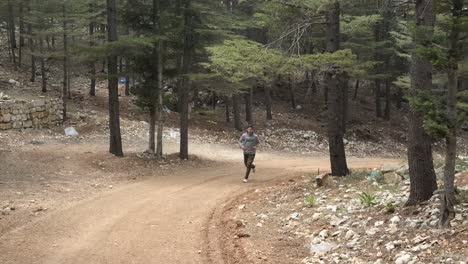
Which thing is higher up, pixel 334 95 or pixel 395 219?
pixel 334 95

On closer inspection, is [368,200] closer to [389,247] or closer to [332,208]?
[332,208]

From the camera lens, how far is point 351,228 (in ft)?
24.7

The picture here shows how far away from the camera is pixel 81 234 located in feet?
28.5

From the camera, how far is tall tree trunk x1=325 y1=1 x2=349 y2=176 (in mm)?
12734

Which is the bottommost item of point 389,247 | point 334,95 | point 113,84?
point 389,247

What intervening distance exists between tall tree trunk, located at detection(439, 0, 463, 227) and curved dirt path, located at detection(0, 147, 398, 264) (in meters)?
3.51

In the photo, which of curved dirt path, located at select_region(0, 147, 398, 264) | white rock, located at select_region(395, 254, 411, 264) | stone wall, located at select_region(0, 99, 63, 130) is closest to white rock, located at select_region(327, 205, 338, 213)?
curved dirt path, located at select_region(0, 147, 398, 264)

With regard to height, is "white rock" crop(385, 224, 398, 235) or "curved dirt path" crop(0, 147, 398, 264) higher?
"white rock" crop(385, 224, 398, 235)

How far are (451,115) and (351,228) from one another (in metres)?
2.50

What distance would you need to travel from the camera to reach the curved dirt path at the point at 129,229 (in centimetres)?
747

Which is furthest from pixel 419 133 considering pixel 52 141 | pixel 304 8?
pixel 52 141

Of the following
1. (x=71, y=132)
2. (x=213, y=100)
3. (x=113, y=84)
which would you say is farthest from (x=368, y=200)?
(x=213, y=100)

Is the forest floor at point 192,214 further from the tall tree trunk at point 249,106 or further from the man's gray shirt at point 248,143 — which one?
the tall tree trunk at point 249,106

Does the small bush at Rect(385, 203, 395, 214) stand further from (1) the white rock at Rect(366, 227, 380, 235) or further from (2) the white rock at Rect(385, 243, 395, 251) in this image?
(2) the white rock at Rect(385, 243, 395, 251)
